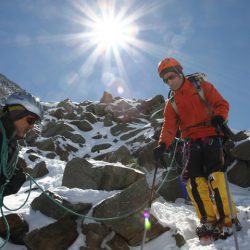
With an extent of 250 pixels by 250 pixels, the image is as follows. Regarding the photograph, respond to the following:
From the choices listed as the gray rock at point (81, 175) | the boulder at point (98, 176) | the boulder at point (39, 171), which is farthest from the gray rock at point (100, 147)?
the boulder at point (98, 176)

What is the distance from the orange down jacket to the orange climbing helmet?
327 mm

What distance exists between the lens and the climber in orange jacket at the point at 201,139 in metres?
5.91

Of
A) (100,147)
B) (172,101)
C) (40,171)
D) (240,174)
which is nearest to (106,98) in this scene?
(100,147)

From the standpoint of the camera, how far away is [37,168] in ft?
62.0

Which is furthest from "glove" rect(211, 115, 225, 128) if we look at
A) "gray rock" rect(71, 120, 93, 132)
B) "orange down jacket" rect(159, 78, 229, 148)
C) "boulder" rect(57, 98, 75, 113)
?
"boulder" rect(57, 98, 75, 113)

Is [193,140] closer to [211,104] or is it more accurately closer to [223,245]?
[211,104]

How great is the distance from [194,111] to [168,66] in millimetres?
1126

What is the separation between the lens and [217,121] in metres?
5.86

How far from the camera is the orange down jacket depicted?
6383 millimetres

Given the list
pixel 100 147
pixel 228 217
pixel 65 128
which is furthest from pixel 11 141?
pixel 65 128

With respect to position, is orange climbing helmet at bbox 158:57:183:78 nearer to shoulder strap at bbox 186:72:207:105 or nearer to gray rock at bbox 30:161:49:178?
shoulder strap at bbox 186:72:207:105

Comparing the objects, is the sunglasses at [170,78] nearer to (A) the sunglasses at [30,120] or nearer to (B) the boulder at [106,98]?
(A) the sunglasses at [30,120]

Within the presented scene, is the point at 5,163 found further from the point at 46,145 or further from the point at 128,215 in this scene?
the point at 46,145

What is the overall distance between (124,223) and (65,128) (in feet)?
142
